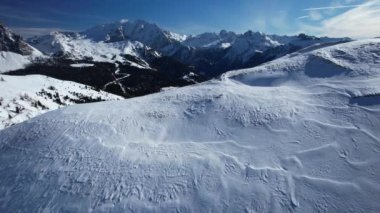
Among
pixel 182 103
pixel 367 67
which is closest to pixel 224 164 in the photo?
pixel 182 103

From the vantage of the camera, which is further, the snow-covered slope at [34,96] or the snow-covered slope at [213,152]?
the snow-covered slope at [34,96]

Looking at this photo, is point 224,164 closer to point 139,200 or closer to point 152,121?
point 139,200

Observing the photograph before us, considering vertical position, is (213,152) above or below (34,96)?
above

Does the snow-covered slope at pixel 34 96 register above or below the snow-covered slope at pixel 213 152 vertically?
below

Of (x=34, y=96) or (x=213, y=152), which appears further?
(x=34, y=96)
